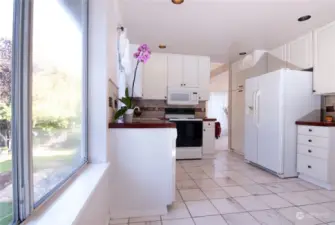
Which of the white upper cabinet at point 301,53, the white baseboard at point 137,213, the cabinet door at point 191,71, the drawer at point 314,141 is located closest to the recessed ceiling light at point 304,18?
the white upper cabinet at point 301,53

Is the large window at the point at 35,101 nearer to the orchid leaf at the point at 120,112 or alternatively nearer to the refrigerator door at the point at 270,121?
the orchid leaf at the point at 120,112

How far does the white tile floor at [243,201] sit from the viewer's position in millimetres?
1728

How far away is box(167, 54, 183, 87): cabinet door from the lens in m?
4.18

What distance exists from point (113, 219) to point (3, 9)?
1692 millimetres

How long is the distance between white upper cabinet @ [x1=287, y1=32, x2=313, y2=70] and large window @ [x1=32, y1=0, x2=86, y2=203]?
326 cm

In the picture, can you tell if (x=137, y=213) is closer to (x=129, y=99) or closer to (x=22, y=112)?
(x=129, y=99)

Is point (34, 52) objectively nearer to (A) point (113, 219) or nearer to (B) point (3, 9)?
(B) point (3, 9)

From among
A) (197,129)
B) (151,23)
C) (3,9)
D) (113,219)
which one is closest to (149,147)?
(113,219)

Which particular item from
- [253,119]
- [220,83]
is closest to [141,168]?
[253,119]

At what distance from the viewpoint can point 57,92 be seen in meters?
1.00

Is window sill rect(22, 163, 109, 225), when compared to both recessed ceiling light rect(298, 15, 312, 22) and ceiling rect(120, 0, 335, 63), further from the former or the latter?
recessed ceiling light rect(298, 15, 312, 22)

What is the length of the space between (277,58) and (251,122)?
133 centimetres

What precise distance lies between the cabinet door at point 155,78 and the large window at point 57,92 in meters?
2.66

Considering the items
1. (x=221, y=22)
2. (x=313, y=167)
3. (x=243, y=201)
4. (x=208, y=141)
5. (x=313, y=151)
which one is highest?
(x=221, y=22)
